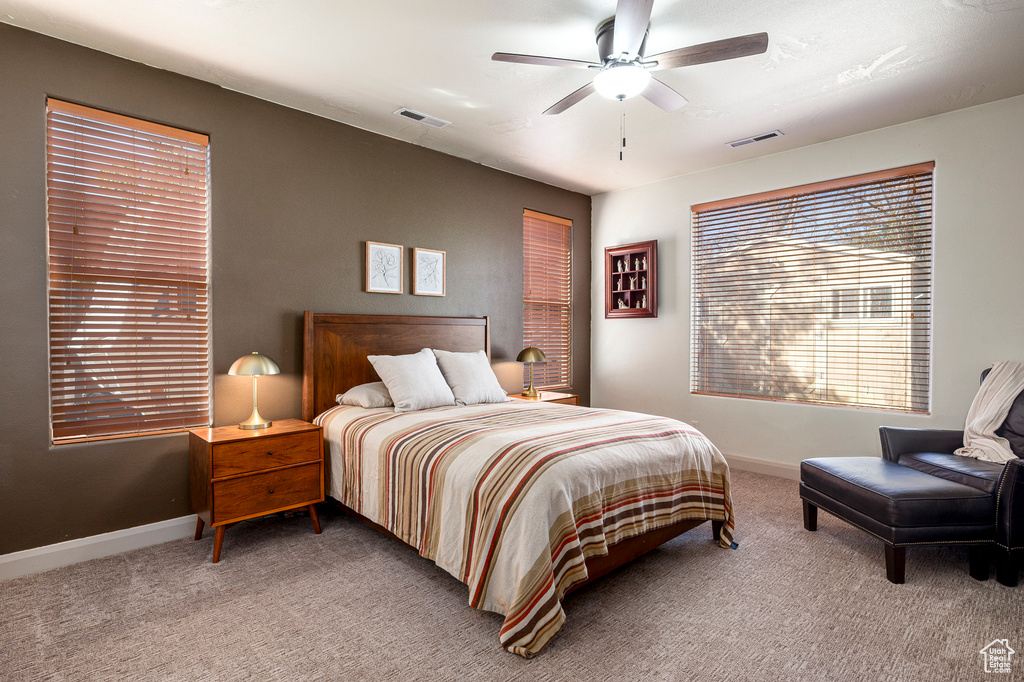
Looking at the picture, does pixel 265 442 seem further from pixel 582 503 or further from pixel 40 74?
pixel 40 74

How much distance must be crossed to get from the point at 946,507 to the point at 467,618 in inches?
92.5

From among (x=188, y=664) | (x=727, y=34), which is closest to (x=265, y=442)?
(x=188, y=664)

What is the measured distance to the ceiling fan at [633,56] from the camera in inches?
86.0

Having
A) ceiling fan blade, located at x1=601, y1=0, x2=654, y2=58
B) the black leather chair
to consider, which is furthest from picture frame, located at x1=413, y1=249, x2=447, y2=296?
the black leather chair

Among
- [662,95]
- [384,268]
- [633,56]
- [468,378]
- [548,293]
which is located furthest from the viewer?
[548,293]

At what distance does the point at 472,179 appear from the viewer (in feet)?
15.8

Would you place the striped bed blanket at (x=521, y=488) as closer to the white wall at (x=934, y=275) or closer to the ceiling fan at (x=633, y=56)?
the ceiling fan at (x=633, y=56)

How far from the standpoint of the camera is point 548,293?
5.64 m

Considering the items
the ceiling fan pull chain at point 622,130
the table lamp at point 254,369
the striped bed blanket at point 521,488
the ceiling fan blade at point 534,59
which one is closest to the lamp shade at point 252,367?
the table lamp at point 254,369

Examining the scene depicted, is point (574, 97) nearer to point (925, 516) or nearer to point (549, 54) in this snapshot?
point (549, 54)

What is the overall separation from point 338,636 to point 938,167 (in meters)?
4.73

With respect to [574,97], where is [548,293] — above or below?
below

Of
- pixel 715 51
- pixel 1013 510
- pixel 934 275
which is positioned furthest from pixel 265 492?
pixel 934 275

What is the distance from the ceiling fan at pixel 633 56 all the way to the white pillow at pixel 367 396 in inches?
87.9
